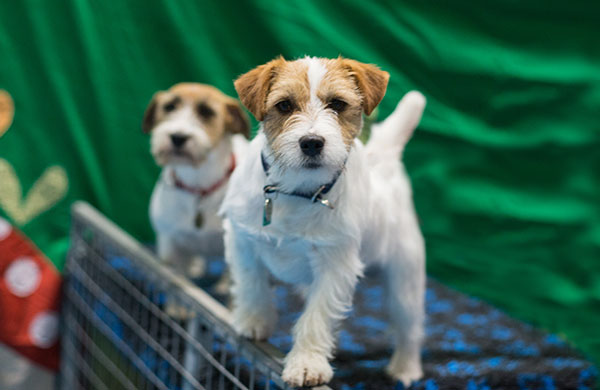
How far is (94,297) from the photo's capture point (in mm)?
2279

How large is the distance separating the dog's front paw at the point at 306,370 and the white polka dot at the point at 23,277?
5.59ft

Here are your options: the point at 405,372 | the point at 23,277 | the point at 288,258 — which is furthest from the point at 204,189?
the point at 23,277

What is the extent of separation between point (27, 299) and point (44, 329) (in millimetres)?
153

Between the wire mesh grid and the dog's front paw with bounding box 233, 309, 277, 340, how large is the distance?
3 cm

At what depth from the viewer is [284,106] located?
41.5 inches

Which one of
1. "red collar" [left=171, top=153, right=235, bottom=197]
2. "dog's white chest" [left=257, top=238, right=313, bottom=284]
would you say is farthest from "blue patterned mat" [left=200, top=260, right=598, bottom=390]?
"red collar" [left=171, top=153, right=235, bottom=197]

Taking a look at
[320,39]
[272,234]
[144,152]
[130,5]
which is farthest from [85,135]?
[272,234]

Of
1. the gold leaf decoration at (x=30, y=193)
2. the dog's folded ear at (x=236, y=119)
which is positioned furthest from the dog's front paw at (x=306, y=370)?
the gold leaf decoration at (x=30, y=193)

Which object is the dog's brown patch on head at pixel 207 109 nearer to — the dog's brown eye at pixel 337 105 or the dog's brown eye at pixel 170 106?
the dog's brown eye at pixel 170 106

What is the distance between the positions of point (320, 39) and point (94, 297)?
1.34 metres

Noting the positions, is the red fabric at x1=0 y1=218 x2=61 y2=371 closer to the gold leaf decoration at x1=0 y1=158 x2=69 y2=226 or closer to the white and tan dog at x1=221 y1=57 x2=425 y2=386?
the gold leaf decoration at x1=0 y1=158 x2=69 y2=226

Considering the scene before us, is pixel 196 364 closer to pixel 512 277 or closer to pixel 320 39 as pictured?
pixel 320 39

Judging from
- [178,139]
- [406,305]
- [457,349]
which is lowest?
[406,305]

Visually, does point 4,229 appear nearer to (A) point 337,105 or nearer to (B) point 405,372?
(B) point 405,372
